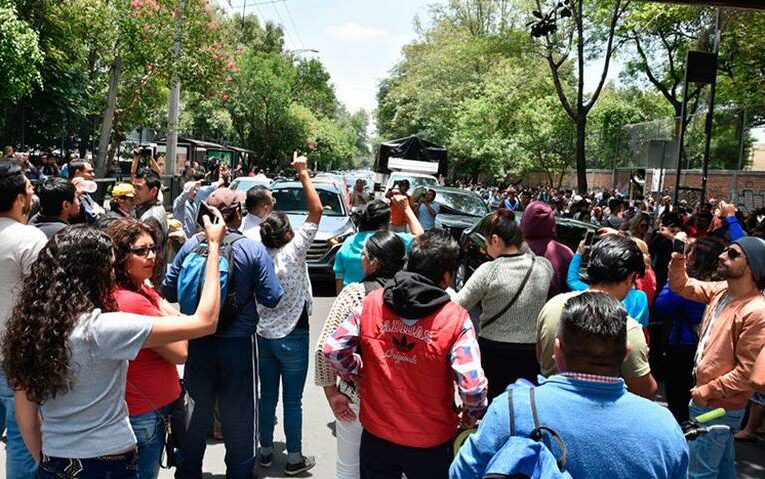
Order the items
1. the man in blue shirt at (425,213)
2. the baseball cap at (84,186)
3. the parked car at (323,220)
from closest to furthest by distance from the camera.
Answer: the baseball cap at (84,186) → the parked car at (323,220) → the man in blue shirt at (425,213)

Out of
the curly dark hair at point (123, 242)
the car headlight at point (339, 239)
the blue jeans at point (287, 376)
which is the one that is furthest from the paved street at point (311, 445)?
the car headlight at point (339, 239)

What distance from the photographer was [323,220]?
1115 cm

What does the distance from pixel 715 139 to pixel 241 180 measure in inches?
708

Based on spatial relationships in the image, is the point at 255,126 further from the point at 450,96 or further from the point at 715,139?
the point at 715,139

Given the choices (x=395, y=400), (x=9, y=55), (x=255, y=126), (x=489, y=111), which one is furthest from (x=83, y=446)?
(x=255, y=126)

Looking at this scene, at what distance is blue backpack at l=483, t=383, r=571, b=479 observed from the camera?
159 cm

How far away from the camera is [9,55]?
40.3 ft

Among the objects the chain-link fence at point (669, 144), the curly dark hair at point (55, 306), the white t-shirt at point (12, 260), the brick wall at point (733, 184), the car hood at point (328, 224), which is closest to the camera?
the curly dark hair at point (55, 306)

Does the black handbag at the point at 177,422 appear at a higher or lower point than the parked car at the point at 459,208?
lower

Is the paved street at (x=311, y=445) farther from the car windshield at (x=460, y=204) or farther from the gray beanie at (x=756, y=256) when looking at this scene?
the car windshield at (x=460, y=204)

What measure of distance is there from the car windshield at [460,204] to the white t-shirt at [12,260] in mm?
11415

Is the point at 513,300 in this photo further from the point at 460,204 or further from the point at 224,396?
the point at 460,204

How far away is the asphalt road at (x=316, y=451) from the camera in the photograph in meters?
4.37

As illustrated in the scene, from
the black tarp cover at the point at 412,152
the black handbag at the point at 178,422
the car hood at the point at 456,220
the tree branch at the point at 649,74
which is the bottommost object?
the black handbag at the point at 178,422
